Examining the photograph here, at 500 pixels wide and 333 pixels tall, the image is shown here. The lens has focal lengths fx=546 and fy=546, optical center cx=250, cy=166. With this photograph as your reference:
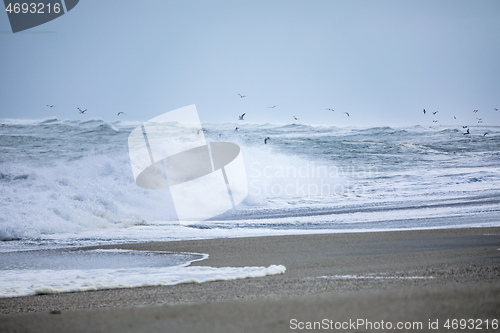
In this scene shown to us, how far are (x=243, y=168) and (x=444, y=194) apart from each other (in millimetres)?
9004

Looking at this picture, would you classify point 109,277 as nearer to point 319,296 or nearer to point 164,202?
point 319,296

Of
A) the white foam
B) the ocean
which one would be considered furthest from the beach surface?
the ocean

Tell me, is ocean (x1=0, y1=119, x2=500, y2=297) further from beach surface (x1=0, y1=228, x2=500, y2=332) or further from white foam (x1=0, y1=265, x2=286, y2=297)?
beach surface (x1=0, y1=228, x2=500, y2=332)

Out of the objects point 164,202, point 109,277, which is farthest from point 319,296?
point 164,202

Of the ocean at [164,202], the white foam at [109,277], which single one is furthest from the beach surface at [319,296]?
the ocean at [164,202]

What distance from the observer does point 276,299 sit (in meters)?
3.83

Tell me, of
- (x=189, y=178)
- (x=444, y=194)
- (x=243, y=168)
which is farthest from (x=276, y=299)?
(x=243, y=168)

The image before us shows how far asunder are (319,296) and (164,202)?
13.1 metres

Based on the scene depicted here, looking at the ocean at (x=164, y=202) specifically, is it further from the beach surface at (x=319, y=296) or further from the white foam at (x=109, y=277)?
the beach surface at (x=319, y=296)

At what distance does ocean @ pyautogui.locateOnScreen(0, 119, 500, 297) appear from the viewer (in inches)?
280

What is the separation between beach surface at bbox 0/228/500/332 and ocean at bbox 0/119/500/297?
662 millimetres

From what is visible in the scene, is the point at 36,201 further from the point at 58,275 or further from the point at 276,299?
the point at 276,299

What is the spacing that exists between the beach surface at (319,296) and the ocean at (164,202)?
662mm

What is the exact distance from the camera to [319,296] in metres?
3.88
